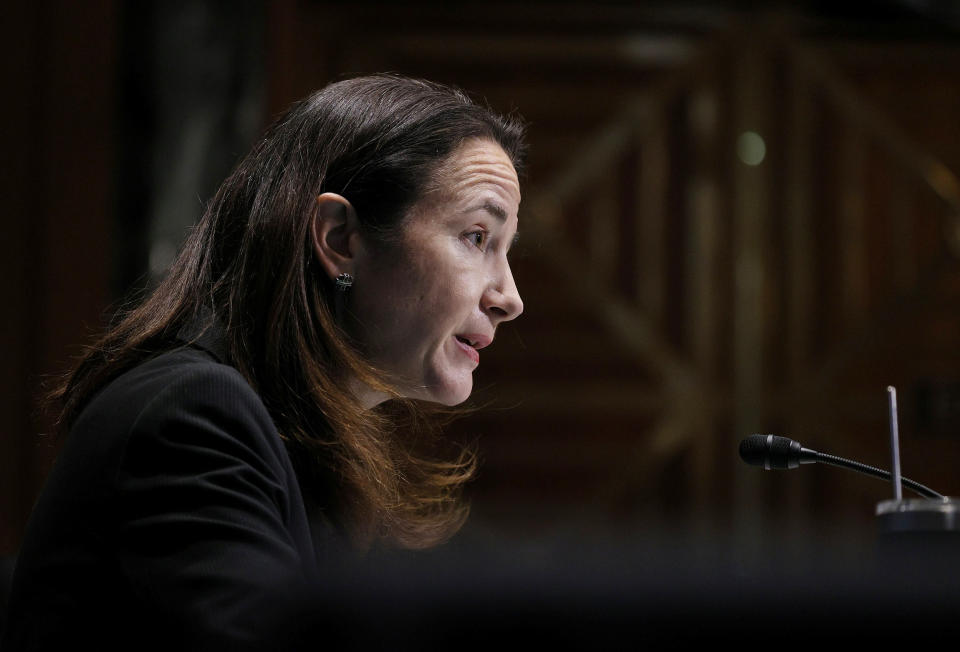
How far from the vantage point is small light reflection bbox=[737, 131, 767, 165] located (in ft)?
14.2

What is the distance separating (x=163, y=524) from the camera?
103 centimetres

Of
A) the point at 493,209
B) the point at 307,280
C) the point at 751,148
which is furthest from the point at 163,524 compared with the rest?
the point at 751,148

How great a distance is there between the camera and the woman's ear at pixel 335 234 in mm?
1432

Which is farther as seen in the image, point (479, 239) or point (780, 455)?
point (479, 239)

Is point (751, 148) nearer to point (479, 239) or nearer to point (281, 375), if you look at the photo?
point (479, 239)

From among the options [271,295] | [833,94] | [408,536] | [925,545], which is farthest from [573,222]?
[925,545]

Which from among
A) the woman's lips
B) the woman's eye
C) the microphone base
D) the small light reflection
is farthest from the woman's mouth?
the small light reflection

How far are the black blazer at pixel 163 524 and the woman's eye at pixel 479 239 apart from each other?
47 centimetres

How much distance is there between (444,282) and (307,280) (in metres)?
0.19

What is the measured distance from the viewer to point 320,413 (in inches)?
51.9

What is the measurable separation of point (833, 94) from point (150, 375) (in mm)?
3730

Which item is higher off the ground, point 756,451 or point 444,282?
point 444,282

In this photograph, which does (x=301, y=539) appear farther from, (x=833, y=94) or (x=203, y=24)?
(x=833, y=94)

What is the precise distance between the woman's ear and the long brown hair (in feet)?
0.04
